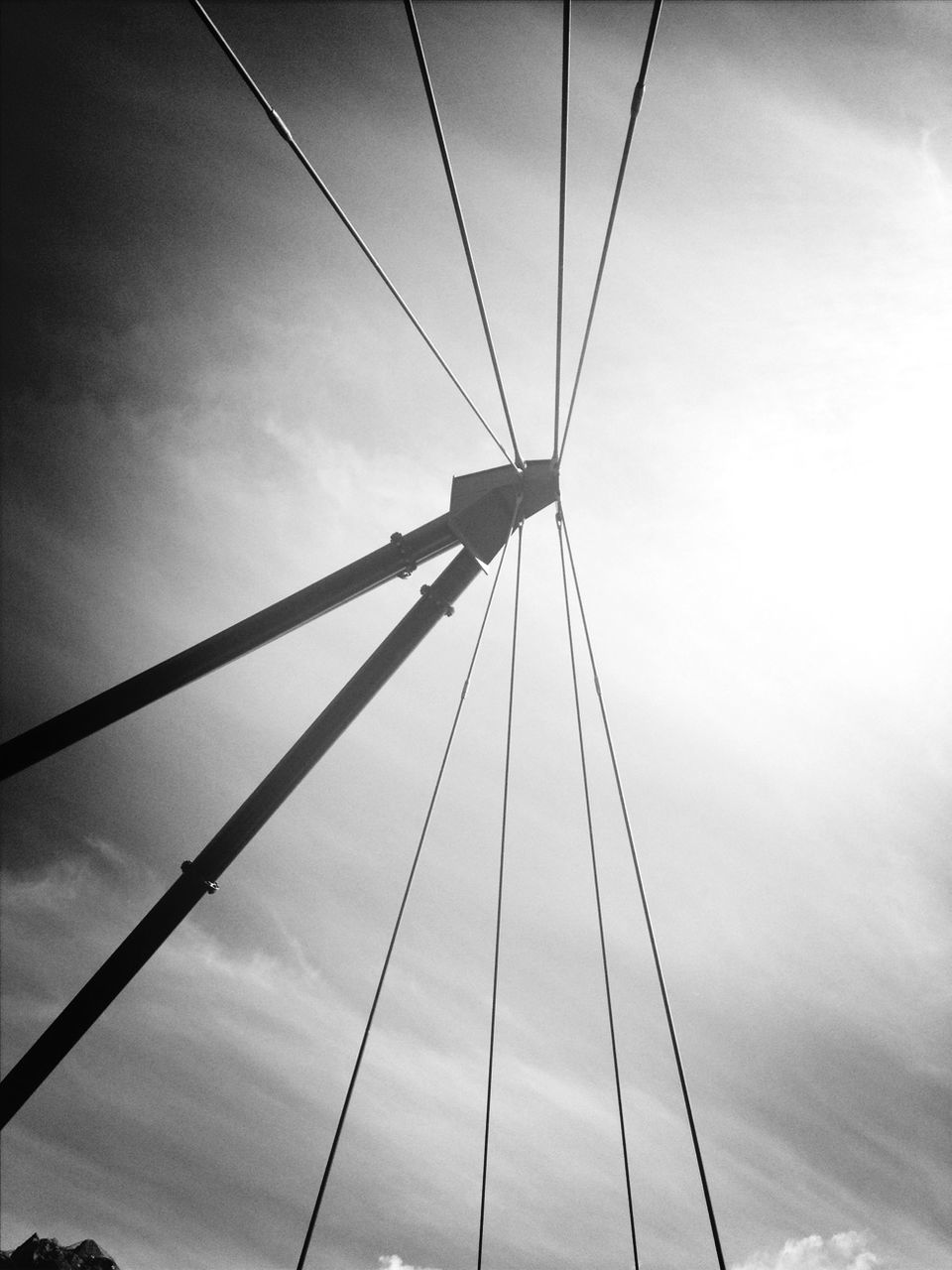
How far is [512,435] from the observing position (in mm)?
10203

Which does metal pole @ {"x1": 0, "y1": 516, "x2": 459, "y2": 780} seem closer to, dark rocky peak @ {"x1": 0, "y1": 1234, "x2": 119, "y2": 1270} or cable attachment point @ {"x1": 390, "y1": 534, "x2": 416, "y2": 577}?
cable attachment point @ {"x1": 390, "y1": 534, "x2": 416, "y2": 577}

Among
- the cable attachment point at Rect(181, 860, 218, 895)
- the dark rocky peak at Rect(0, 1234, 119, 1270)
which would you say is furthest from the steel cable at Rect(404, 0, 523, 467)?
the dark rocky peak at Rect(0, 1234, 119, 1270)

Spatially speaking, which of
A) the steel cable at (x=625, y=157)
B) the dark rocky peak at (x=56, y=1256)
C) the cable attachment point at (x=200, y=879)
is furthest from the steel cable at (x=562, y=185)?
the dark rocky peak at (x=56, y=1256)

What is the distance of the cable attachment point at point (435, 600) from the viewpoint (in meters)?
10.0

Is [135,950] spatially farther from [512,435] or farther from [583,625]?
[512,435]

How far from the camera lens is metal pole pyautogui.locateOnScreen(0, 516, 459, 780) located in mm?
9086

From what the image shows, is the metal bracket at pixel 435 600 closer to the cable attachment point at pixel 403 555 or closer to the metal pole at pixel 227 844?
the metal pole at pixel 227 844

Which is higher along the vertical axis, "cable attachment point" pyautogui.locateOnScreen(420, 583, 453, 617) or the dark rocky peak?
"cable attachment point" pyautogui.locateOnScreen(420, 583, 453, 617)

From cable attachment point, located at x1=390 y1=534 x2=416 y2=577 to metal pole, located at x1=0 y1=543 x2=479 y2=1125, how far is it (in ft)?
1.20

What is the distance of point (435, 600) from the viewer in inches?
395

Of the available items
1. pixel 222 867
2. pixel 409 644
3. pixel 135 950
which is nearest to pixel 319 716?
pixel 409 644

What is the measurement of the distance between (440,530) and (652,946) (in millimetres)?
6060

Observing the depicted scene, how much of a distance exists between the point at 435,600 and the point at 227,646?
2942 millimetres

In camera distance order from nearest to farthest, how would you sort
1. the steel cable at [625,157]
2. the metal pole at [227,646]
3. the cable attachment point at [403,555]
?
the steel cable at [625,157] < the metal pole at [227,646] < the cable attachment point at [403,555]
